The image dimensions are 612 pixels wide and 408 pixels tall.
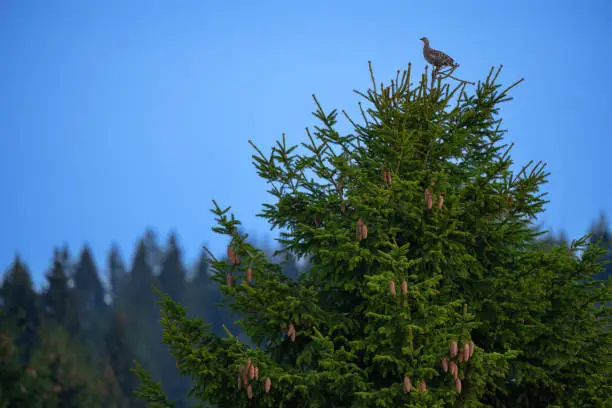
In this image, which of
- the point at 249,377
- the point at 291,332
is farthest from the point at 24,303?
the point at 249,377

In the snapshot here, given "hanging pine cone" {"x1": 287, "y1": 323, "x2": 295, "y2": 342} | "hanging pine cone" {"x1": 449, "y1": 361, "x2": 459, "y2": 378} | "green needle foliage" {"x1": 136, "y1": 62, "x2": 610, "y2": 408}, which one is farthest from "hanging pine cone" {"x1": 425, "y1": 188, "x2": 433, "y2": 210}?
"hanging pine cone" {"x1": 287, "y1": 323, "x2": 295, "y2": 342}

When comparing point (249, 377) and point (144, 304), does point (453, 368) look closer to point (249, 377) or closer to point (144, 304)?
point (249, 377)

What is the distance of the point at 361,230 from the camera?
9.85 meters

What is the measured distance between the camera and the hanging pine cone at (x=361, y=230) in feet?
32.2

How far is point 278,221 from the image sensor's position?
11.7 metres

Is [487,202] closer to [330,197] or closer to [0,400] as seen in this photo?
[330,197]

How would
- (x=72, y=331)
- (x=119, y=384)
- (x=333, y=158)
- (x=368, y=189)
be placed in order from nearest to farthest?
(x=368, y=189) < (x=333, y=158) < (x=119, y=384) < (x=72, y=331)

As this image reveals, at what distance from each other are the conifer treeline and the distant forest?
0.06 meters

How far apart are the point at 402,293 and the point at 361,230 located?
1095 millimetres

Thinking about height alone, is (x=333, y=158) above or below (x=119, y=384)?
below

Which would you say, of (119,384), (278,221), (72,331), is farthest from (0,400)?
(278,221)

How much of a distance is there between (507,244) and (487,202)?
992 mm

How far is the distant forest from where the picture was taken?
128ft

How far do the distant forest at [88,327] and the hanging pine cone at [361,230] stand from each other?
1.43m
